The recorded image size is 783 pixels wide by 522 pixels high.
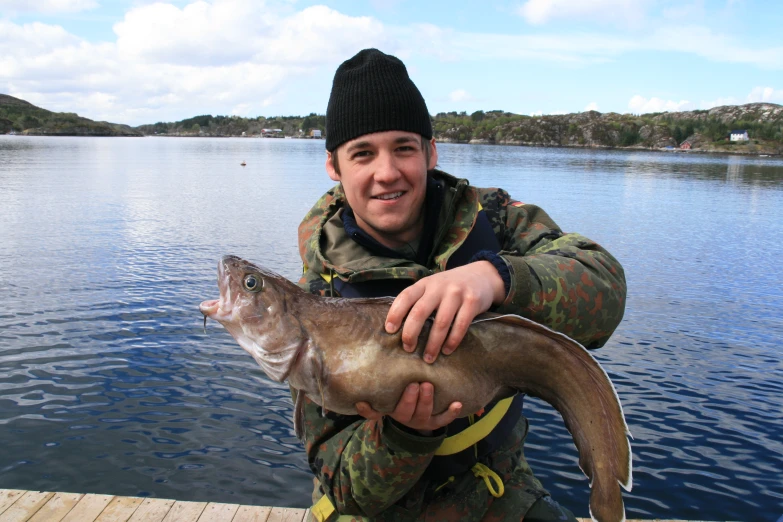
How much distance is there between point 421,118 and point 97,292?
1375 cm

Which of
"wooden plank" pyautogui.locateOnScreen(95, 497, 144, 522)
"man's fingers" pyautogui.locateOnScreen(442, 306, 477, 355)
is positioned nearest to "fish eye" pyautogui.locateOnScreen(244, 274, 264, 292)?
"man's fingers" pyautogui.locateOnScreen(442, 306, 477, 355)

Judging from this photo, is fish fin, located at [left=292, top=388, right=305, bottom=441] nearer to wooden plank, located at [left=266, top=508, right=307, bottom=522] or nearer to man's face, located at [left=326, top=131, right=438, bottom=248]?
man's face, located at [left=326, top=131, right=438, bottom=248]

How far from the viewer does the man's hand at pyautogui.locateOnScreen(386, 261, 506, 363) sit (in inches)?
95.6

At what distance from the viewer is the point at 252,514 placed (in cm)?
544

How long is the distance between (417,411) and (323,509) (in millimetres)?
1227

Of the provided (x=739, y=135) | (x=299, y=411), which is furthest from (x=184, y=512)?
(x=739, y=135)

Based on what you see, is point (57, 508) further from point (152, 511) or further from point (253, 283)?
point (253, 283)

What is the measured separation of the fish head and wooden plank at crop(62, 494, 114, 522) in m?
3.59

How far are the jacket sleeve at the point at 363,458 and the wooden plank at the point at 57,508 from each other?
3.26 metres

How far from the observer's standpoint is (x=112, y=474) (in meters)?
7.72

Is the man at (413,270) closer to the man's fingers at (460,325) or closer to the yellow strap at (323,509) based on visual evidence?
the yellow strap at (323,509)

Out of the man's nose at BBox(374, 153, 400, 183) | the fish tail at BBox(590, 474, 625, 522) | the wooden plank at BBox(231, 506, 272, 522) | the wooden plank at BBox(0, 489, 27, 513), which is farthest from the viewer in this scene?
the wooden plank at BBox(0, 489, 27, 513)

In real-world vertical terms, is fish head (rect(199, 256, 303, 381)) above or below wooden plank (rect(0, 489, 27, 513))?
above

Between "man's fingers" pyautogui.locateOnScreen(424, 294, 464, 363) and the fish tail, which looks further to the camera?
the fish tail
